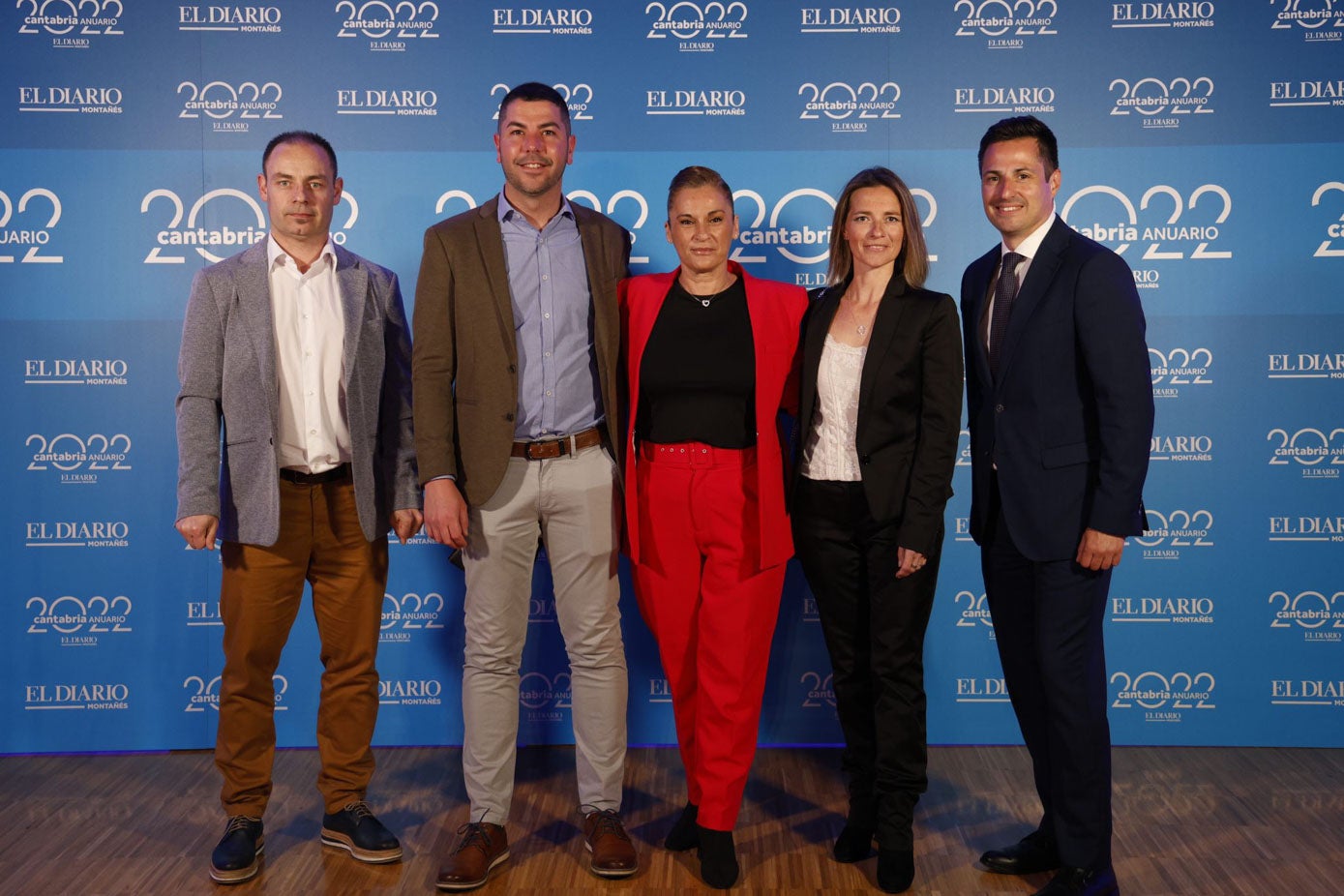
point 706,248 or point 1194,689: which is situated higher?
point 706,248

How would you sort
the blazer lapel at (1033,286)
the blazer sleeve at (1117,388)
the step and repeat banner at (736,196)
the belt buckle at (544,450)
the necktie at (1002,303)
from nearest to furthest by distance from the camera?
the blazer sleeve at (1117,388)
the blazer lapel at (1033,286)
the necktie at (1002,303)
the belt buckle at (544,450)
the step and repeat banner at (736,196)

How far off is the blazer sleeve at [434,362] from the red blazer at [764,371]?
0.50 m

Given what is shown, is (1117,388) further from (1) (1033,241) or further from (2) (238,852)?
(2) (238,852)

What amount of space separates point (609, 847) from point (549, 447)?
112 cm

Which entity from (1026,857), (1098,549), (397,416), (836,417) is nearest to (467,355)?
(397,416)

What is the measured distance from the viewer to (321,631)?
3.11m

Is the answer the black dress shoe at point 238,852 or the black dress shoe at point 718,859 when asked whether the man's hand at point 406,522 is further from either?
the black dress shoe at point 718,859

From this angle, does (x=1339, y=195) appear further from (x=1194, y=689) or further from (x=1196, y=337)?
(x=1194, y=689)

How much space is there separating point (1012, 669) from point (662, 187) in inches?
83.3

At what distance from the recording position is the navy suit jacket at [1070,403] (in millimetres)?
2588

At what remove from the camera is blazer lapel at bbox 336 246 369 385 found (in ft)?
9.71

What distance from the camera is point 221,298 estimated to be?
289cm

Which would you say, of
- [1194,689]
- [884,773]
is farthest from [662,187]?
[1194,689]

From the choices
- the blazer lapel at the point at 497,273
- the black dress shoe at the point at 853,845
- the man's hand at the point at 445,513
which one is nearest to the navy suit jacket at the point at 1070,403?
the black dress shoe at the point at 853,845
